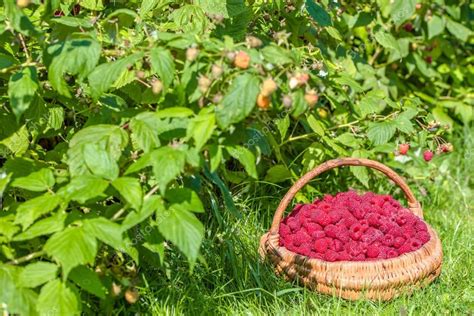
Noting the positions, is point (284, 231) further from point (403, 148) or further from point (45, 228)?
point (45, 228)

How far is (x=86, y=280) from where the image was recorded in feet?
7.15

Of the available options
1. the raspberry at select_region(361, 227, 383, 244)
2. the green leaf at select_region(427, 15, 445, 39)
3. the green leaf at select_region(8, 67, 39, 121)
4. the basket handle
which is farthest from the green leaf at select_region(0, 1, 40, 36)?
the green leaf at select_region(427, 15, 445, 39)

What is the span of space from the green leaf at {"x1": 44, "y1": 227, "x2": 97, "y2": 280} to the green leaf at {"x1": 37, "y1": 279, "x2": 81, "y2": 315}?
0.34ft

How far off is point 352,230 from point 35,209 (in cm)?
131

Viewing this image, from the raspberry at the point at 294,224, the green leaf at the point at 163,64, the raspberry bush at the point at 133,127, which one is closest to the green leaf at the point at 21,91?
the raspberry bush at the point at 133,127

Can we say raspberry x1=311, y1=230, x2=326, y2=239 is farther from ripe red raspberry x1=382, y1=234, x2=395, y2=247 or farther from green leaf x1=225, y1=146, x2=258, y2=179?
green leaf x1=225, y1=146, x2=258, y2=179

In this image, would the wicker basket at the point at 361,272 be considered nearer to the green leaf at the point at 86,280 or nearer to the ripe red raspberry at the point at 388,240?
the ripe red raspberry at the point at 388,240

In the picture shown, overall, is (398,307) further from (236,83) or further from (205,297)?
(236,83)

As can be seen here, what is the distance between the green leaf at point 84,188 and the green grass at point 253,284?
0.71m

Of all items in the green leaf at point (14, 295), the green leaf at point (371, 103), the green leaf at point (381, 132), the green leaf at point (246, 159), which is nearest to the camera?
the green leaf at point (14, 295)

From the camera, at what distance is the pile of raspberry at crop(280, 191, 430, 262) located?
2.94 metres

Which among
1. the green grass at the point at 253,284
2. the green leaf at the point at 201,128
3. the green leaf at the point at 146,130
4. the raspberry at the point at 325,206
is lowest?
the green grass at the point at 253,284

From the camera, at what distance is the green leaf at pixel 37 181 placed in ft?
7.34

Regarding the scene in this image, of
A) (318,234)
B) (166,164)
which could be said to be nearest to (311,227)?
(318,234)
